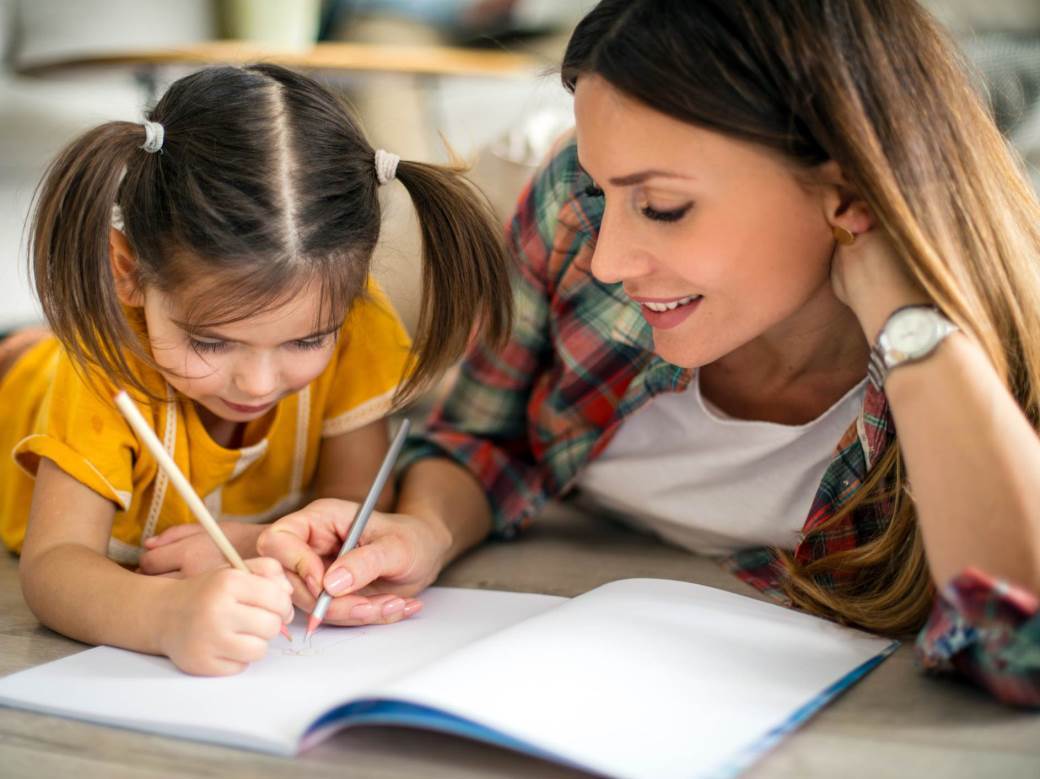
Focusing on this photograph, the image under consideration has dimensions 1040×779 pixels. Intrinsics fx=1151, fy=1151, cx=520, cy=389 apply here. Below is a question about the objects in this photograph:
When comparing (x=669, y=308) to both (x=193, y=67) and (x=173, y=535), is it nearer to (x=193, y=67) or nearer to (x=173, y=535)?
(x=173, y=535)

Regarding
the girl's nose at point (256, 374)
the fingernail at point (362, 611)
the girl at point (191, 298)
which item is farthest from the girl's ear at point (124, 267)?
the fingernail at point (362, 611)

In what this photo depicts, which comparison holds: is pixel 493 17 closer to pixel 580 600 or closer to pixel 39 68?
pixel 39 68

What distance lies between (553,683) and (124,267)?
21.4 inches

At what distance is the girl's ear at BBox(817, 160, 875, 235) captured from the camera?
0.84 m

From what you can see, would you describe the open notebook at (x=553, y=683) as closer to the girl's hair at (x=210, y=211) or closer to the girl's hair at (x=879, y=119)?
the girl's hair at (x=879, y=119)

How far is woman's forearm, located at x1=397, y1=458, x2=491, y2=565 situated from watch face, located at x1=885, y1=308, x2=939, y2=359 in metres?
0.44

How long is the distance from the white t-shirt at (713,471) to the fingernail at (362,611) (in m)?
0.37

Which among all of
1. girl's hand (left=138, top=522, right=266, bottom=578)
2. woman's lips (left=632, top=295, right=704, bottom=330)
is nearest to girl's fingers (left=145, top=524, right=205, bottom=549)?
girl's hand (left=138, top=522, right=266, bottom=578)

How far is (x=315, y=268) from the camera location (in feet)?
3.14

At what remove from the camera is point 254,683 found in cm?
76

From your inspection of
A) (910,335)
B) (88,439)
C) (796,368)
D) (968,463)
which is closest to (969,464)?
(968,463)

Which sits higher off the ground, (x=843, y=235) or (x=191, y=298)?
(x=843, y=235)

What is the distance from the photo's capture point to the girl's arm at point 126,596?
2.52ft

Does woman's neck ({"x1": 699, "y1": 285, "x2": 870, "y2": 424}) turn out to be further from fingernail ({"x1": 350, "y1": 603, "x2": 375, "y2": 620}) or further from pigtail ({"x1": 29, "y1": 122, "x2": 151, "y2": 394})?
pigtail ({"x1": 29, "y1": 122, "x2": 151, "y2": 394})
